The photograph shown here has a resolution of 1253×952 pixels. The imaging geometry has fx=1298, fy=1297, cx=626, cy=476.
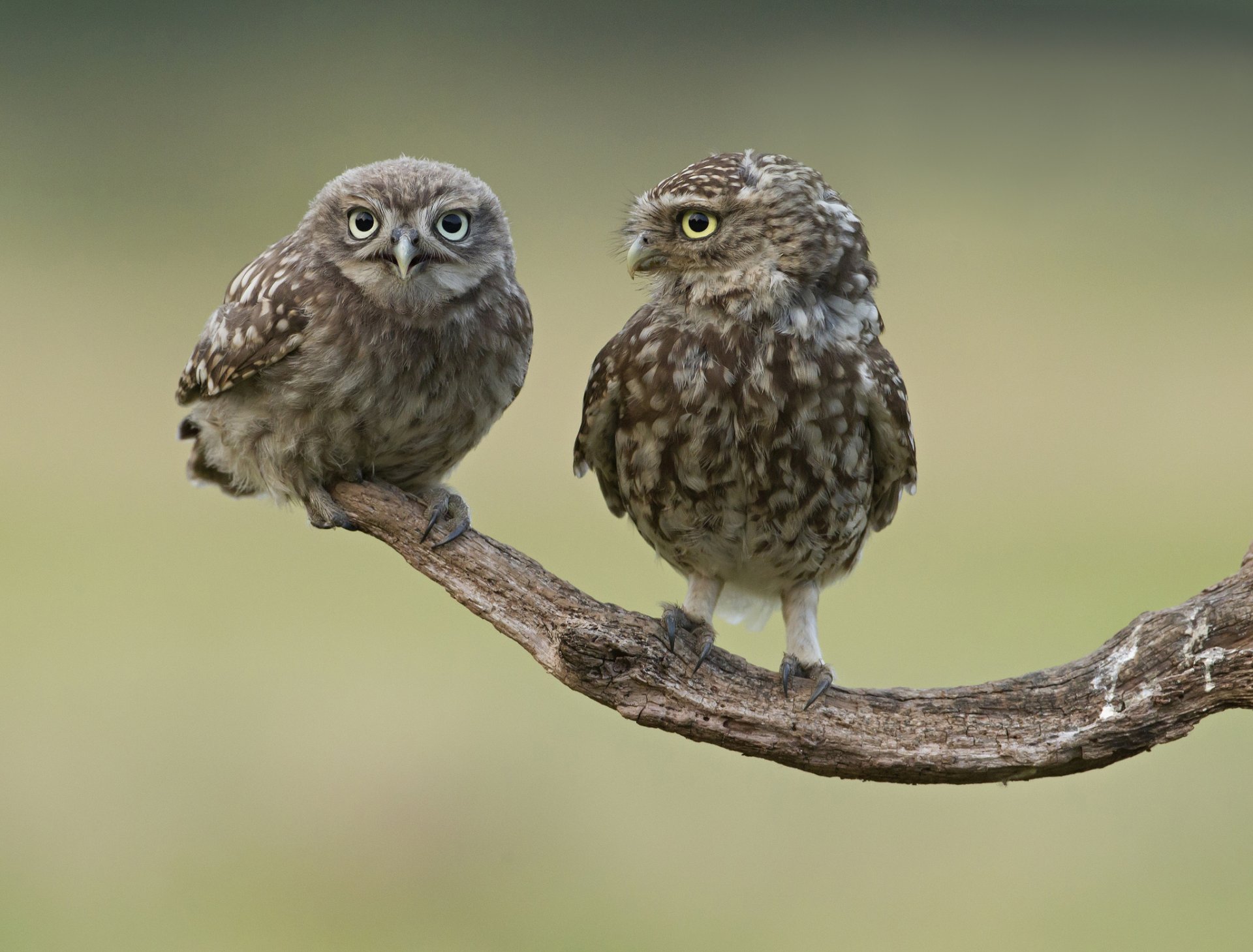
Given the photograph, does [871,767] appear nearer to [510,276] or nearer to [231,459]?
[510,276]

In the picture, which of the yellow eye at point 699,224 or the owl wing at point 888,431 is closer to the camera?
the yellow eye at point 699,224

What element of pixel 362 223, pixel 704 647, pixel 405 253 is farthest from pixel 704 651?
pixel 362 223

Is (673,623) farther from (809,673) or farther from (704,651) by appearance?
(809,673)

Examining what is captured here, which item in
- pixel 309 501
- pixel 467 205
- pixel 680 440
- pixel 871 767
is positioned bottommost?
pixel 871 767

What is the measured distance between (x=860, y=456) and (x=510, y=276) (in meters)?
1.02

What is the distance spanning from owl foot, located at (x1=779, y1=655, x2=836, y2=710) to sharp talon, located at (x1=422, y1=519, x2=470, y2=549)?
0.87 m

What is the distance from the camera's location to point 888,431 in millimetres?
3285

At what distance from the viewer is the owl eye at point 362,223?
122 inches

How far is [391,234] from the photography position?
9.95 feet

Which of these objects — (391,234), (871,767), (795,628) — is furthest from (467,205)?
(871,767)

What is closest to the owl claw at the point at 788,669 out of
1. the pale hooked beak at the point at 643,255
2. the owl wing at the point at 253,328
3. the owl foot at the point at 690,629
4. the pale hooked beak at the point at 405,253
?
the owl foot at the point at 690,629

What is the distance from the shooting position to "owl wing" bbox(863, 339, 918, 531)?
322 centimetres

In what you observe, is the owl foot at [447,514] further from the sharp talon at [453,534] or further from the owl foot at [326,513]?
the owl foot at [326,513]

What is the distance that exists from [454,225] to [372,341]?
1.14 feet
